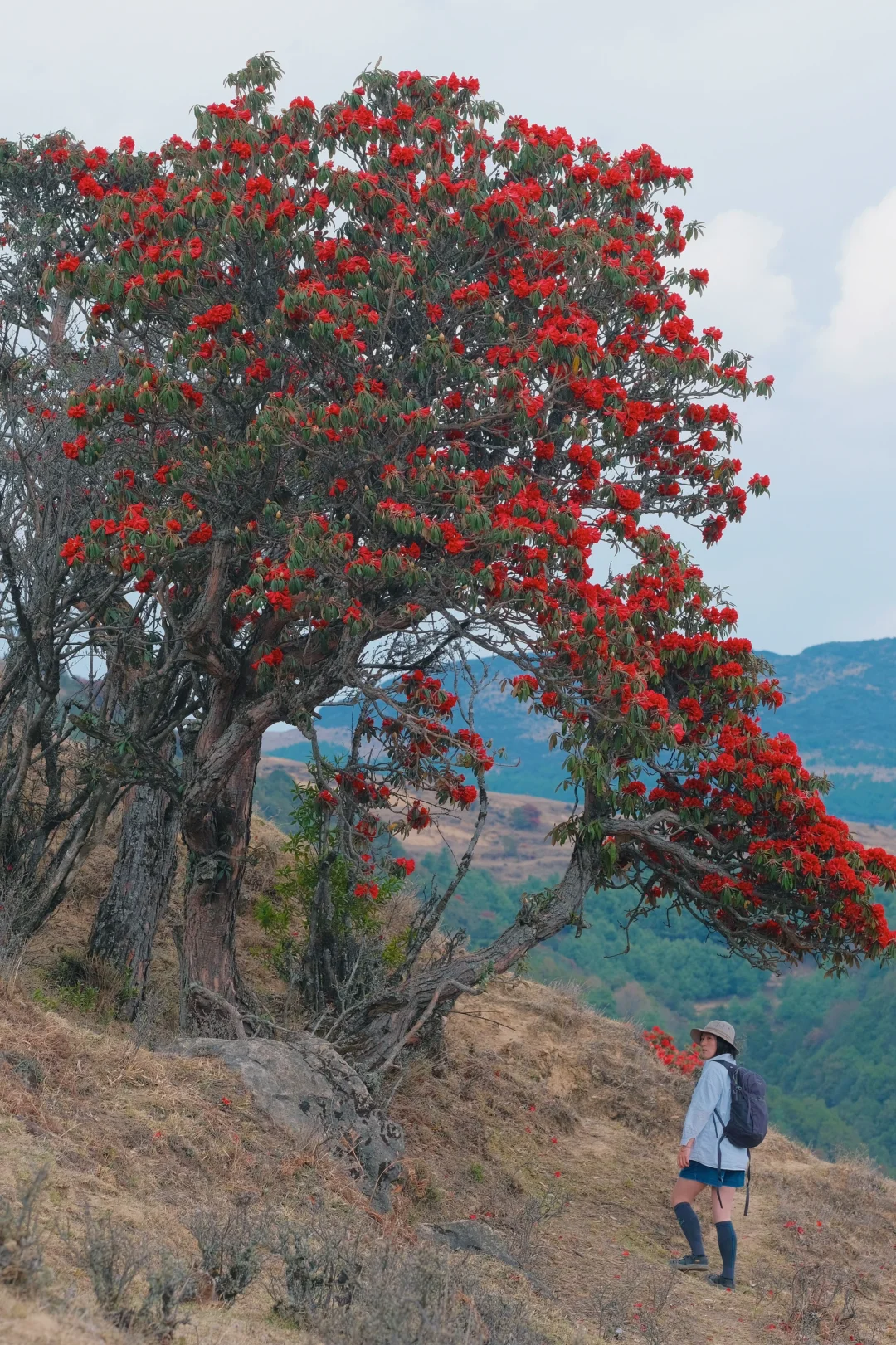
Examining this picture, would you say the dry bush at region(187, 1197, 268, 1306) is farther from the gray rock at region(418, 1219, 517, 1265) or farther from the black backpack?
the black backpack

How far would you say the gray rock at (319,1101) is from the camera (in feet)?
24.6

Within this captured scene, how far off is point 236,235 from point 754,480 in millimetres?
5166

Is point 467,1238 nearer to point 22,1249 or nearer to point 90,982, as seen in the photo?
point 22,1249

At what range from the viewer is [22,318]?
465 inches

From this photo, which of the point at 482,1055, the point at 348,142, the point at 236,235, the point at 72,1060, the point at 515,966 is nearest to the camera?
the point at 72,1060

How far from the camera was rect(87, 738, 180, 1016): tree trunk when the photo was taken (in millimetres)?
11422

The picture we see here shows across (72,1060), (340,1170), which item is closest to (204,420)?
(72,1060)

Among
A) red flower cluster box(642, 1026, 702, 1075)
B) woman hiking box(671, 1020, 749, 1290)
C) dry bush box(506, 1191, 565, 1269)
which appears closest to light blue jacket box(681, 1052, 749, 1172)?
woman hiking box(671, 1020, 749, 1290)

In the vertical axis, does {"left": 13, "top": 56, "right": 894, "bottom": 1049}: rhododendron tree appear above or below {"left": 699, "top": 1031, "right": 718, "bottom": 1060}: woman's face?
above

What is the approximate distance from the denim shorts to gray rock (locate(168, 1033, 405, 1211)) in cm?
206

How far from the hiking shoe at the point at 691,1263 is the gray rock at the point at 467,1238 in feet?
4.91

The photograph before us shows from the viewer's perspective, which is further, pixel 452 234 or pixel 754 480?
pixel 754 480

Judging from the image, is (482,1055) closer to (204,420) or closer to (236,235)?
(204,420)

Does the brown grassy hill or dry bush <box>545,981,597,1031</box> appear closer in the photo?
the brown grassy hill
